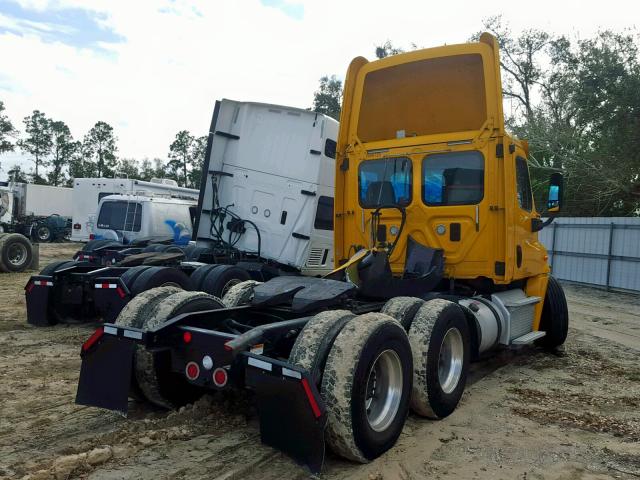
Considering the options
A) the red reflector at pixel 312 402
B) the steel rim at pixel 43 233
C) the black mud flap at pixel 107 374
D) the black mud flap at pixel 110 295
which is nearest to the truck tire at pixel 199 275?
the black mud flap at pixel 110 295

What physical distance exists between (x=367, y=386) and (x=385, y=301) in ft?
6.93

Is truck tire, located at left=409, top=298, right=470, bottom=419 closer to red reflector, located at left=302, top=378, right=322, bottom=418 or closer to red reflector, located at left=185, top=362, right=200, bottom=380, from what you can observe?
red reflector, located at left=302, top=378, right=322, bottom=418

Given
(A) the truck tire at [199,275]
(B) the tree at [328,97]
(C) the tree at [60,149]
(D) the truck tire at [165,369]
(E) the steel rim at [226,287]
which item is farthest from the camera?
(C) the tree at [60,149]

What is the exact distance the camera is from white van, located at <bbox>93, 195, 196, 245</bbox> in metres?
11.4

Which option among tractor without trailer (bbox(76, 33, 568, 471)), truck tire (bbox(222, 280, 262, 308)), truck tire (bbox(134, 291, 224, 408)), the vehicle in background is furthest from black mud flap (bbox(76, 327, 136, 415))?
the vehicle in background

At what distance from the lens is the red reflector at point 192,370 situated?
12.5 ft

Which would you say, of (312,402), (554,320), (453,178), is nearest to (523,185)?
(453,178)

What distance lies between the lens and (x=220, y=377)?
3684 millimetres

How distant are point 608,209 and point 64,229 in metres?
27.7

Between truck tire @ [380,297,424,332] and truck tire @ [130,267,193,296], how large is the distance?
348cm

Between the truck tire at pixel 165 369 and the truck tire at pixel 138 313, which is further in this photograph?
the truck tire at pixel 138 313

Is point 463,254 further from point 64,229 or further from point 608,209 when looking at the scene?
point 64,229

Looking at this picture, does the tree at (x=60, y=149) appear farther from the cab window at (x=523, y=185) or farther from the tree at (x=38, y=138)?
the cab window at (x=523, y=185)

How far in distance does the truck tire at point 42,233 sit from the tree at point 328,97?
2700cm
